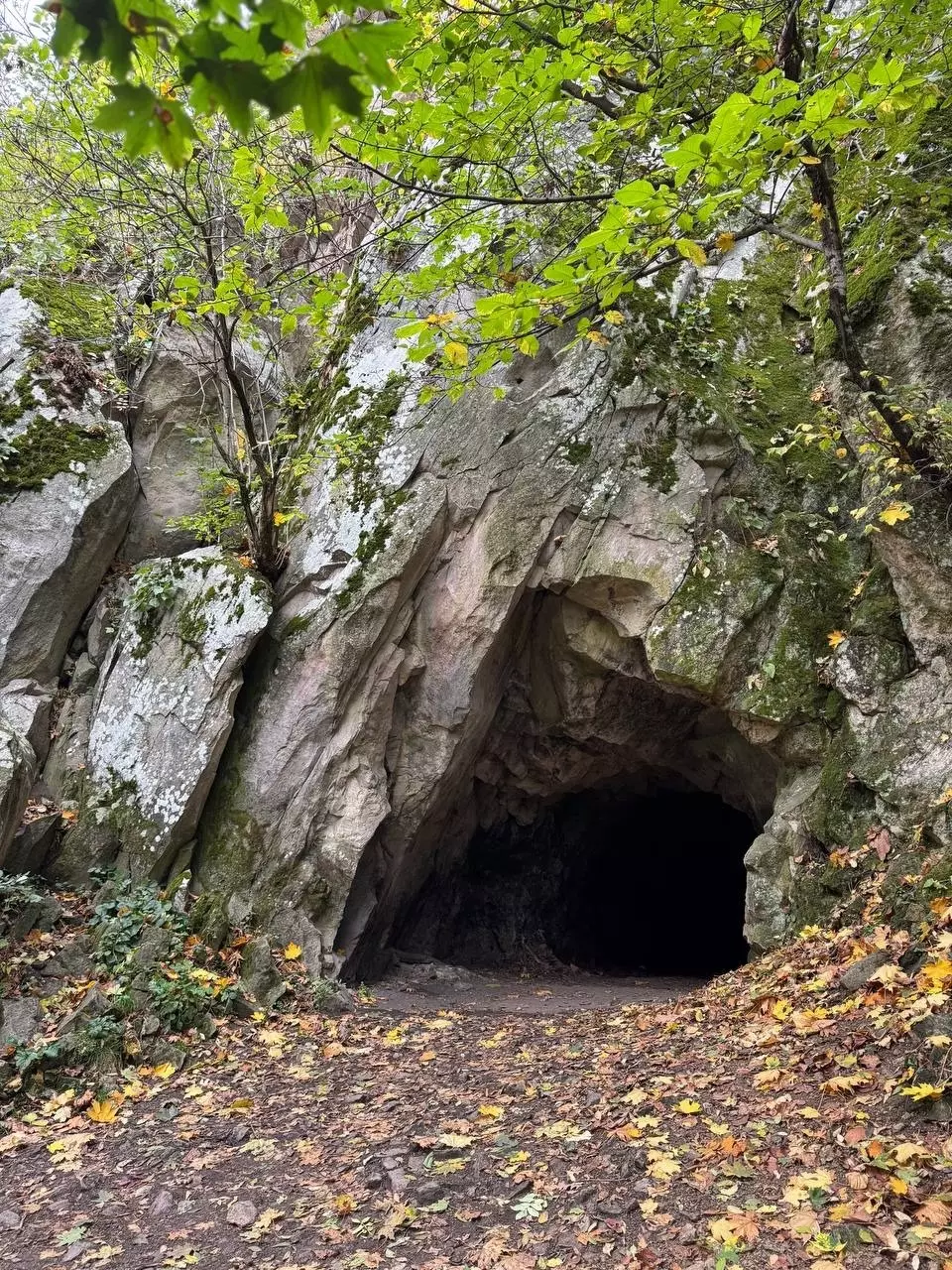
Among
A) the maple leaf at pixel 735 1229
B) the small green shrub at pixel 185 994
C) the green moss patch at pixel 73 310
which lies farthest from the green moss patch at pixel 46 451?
the maple leaf at pixel 735 1229

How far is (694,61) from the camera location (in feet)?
18.1

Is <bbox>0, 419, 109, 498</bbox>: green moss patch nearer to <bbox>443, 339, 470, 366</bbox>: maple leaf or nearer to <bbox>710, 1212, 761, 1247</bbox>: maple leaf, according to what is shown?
<bbox>443, 339, 470, 366</bbox>: maple leaf

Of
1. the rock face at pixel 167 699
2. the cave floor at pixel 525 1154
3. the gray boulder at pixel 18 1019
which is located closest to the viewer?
the cave floor at pixel 525 1154

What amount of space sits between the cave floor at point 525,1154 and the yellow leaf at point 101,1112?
0.19 ft

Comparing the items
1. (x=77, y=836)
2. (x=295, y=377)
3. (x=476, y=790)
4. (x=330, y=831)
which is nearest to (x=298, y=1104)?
(x=330, y=831)

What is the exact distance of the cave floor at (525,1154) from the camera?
9.44ft

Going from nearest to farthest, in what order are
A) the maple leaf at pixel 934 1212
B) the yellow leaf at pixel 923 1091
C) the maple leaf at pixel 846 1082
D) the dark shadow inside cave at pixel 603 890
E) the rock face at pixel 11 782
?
the maple leaf at pixel 934 1212
the yellow leaf at pixel 923 1091
the maple leaf at pixel 846 1082
the rock face at pixel 11 782
the dark shadow inside cave at pixel 603 890

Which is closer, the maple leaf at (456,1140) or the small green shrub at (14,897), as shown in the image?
the maple leaf at (456,1140)

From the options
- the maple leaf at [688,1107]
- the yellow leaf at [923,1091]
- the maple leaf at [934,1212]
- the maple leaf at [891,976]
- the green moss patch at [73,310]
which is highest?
the green moss patch at [73,310]

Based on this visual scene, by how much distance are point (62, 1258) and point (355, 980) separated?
184 inches

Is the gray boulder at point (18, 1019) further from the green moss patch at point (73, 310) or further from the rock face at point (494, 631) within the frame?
the green moss patch at point (73, 310)

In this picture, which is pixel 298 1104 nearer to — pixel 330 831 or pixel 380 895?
pixel 330 831

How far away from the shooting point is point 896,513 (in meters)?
5.39

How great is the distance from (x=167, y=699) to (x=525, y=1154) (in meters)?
5.26
